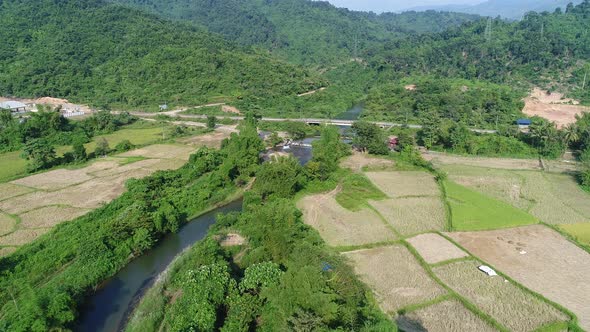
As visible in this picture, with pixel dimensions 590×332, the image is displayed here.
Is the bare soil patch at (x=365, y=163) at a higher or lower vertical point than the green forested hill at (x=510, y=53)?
lower

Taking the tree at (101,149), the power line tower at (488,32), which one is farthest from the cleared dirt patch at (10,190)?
the power line tower at (488,32)

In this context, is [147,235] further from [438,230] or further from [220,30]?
[220,30]

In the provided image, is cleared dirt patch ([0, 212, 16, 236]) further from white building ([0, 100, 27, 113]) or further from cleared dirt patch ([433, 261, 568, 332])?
white building ([0, 100, 27, 113])

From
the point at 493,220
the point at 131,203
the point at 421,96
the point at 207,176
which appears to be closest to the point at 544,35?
the point at 421,96

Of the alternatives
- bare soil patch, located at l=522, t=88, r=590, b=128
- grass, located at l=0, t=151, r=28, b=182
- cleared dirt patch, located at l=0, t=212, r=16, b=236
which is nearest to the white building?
grass, located at l=0, t=151, r=28, b=182

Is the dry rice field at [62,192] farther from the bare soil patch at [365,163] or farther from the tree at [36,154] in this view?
the bare soil patch at [365,163]

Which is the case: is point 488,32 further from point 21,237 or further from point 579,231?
point 21,237
